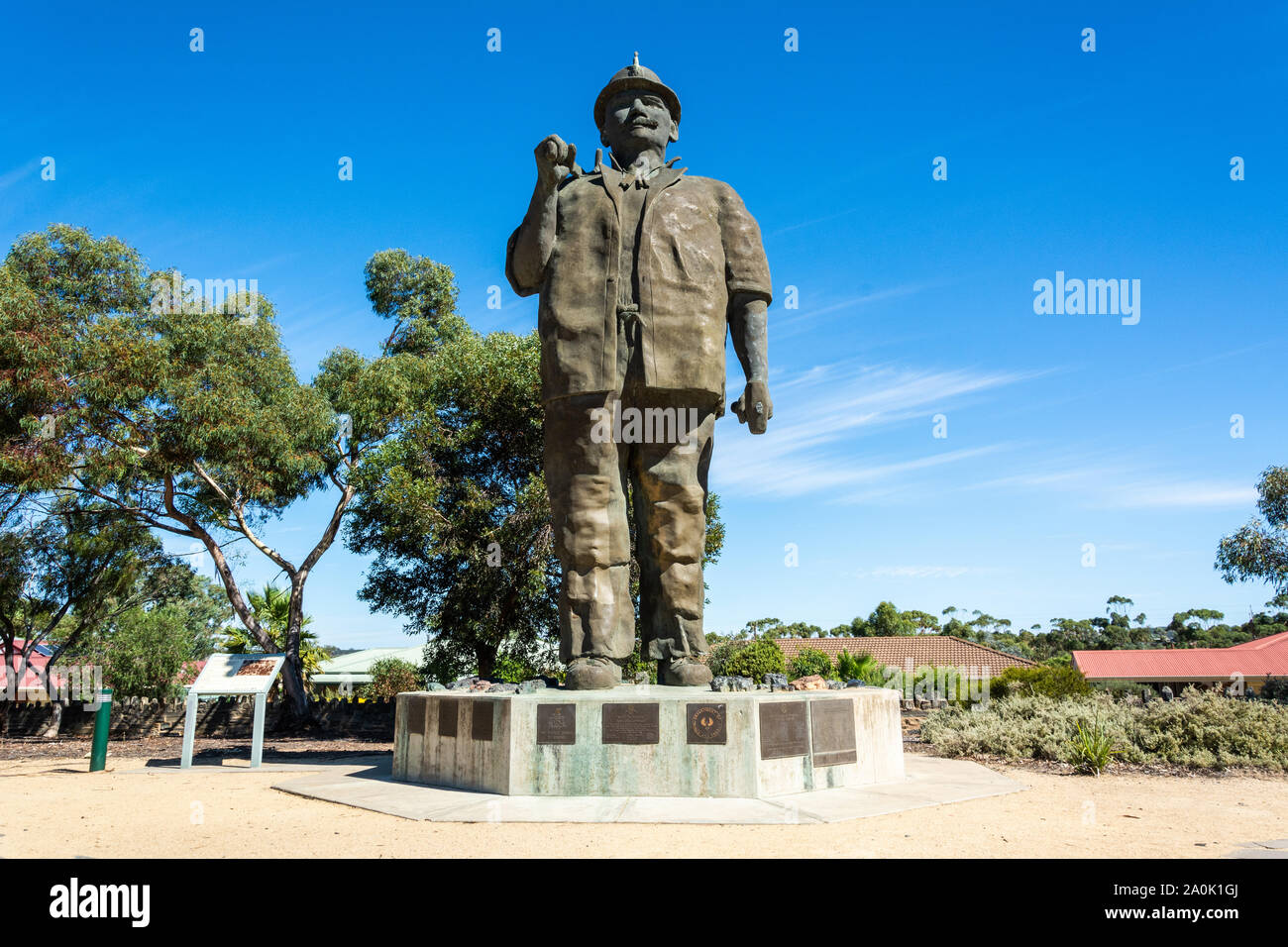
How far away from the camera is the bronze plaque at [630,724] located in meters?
4.95

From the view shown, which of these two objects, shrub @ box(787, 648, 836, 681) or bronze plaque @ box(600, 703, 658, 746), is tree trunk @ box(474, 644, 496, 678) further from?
bronze plaque @ box(600, 703, 658, 746)

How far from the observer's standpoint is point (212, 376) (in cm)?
1547

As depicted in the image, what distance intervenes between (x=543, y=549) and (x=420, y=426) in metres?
3.43

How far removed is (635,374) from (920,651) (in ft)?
125

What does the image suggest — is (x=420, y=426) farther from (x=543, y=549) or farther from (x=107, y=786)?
(x=107, y=786)

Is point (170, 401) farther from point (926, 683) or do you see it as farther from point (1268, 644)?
point (1268, 644)

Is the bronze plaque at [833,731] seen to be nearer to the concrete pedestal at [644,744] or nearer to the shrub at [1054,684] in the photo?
the concrete pedestal at [644,744]

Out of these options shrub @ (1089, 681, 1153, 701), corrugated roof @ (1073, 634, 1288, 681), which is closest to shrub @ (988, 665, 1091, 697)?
shrub @ (1089, 681, 1153, 701)

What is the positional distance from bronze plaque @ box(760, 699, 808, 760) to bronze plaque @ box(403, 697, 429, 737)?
88.7 inches

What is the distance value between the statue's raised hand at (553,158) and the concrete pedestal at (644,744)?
11.0 feet

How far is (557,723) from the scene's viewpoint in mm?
5020

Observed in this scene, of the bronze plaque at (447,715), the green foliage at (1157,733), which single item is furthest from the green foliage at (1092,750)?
the bronze plaque at (447,715)
